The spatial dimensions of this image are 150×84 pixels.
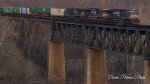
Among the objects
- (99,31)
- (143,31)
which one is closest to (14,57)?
(99,31)

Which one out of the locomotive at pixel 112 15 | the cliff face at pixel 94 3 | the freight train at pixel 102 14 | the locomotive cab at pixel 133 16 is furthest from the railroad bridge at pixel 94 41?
the cliff face at pixel 94 3

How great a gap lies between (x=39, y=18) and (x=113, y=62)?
1934cm

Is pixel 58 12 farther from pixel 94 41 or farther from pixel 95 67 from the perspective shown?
pixel 95 67

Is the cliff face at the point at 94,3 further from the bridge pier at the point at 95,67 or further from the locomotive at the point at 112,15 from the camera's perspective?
the bridge pier at the point at 95,67

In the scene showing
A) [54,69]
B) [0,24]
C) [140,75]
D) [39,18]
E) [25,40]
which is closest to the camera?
[54,69]

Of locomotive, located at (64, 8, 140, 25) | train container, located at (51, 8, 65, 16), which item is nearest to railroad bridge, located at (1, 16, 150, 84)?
locomotive, located at (64, 8, 140, 25)

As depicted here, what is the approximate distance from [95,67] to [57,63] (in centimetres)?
1366

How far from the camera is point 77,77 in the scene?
243 ft

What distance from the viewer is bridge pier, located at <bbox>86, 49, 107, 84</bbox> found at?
49.6m

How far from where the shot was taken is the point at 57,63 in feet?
205

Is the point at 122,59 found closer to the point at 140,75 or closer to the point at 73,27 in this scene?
the point at 140,75

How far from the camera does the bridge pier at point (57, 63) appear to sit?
2437 inches

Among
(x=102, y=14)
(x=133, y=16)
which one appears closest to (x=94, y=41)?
(x=102, y=14)

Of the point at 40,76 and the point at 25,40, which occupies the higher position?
the point at 25,40
